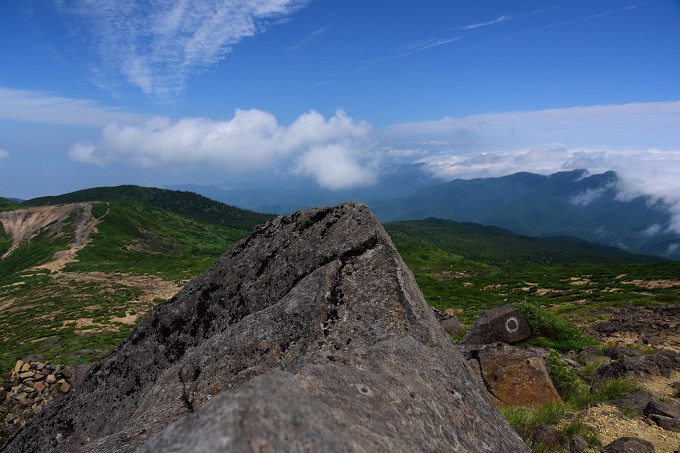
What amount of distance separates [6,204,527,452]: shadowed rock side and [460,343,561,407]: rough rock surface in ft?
23.0

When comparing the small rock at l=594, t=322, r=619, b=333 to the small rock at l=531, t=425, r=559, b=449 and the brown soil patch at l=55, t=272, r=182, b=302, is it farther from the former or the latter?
the brown soil patch at l=55, t=272, r=182, b=302

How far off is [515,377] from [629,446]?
5433 millimetres

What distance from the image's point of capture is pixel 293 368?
5.45 meters

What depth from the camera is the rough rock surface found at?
543 inches

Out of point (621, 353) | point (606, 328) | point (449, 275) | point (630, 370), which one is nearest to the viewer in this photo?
point (630, 370)

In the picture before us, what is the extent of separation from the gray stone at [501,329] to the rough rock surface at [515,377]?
6.06m

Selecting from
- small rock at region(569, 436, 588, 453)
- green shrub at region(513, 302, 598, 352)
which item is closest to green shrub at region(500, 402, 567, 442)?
small rock at region(569, 436, 588, 453)

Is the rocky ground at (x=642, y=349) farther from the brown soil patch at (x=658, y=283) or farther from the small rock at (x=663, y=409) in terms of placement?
the brown soil patch at (x=658, y=283)

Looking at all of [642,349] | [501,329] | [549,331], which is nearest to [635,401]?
[501,329]

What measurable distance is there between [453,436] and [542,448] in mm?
5265

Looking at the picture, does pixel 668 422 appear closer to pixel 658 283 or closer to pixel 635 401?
pixel 635 401

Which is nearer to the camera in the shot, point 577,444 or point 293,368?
point 293,368

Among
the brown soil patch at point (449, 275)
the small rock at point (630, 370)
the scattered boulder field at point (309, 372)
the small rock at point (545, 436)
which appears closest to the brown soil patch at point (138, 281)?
the scattered boulder field at point (309, 372)

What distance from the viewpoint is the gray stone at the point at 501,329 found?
2144 centimetres
